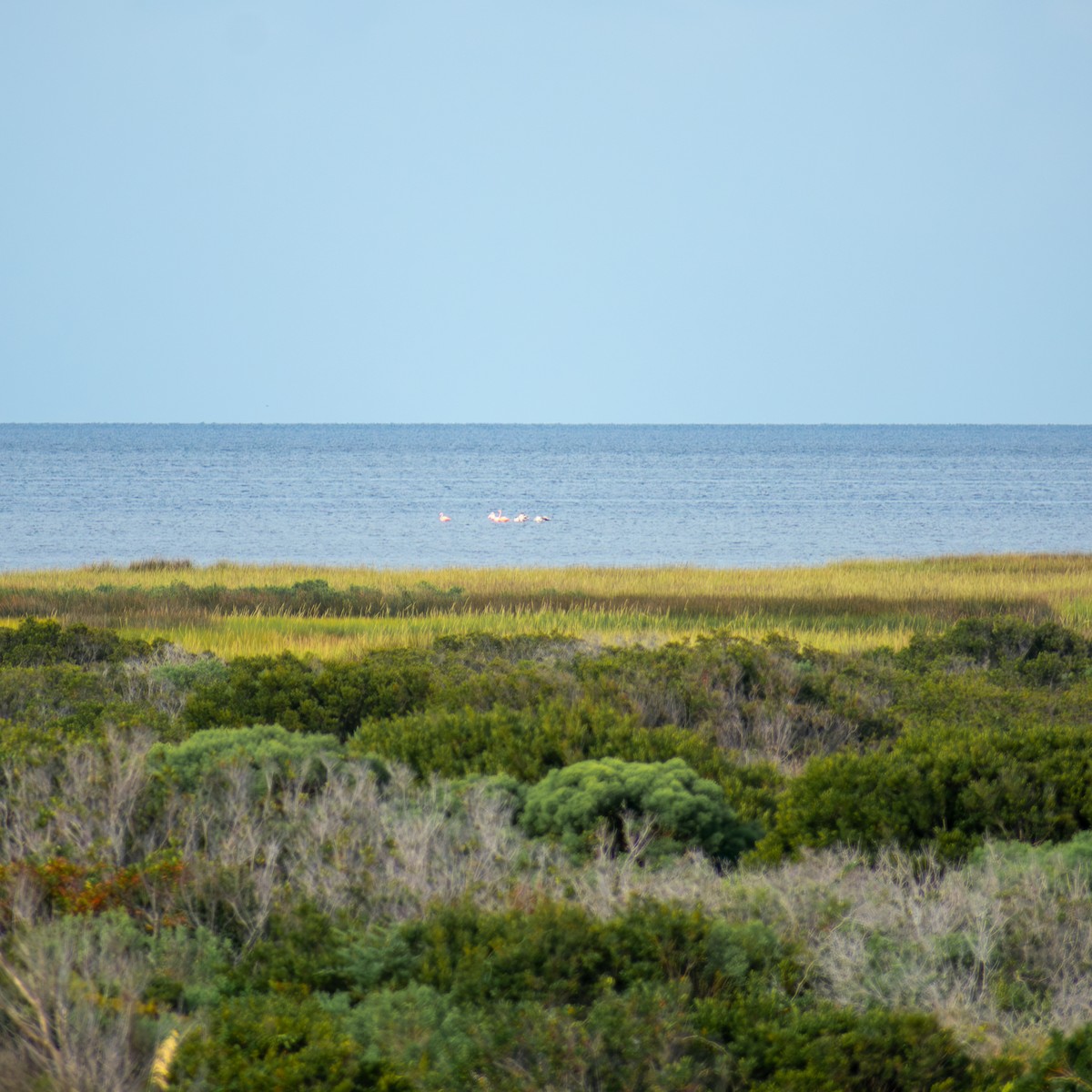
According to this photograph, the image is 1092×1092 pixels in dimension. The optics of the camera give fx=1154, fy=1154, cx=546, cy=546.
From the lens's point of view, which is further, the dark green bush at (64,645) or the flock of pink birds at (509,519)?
the flock of pink birds at (509,519)

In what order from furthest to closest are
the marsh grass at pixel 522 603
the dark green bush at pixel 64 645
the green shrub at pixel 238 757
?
the marsh grass at pixel 522 603
the dark green bush at pixel 64 645
the green shrub at pixel 238 757

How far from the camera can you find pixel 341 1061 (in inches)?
116

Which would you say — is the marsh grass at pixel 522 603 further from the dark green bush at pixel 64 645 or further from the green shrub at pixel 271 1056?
the green shrub at pixel 271 1056

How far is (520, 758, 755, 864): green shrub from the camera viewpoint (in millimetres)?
5312

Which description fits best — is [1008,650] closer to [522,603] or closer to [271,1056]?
[522,603]

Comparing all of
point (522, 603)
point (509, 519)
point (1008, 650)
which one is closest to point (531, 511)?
point (509, 519)

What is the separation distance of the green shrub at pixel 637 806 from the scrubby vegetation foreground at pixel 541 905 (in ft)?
0.06

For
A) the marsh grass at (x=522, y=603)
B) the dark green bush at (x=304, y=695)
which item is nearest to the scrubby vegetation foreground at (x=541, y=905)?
the dark green bush at (x=304, y=695)

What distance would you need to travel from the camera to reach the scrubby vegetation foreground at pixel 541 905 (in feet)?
9.92

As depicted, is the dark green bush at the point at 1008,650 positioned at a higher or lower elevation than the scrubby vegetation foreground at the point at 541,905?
lower

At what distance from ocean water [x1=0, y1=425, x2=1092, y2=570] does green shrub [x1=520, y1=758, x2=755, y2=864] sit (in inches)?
1028

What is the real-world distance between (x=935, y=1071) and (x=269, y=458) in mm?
109283

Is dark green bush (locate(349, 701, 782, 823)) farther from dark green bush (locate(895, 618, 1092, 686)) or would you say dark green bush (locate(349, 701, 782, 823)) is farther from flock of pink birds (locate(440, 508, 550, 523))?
flock of pink birds (locate(440, 508, 550, 523))

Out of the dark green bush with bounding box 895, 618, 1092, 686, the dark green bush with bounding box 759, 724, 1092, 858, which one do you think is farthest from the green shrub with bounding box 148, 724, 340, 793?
the dark green bush with bounding box 895, 618, 1092, 686
